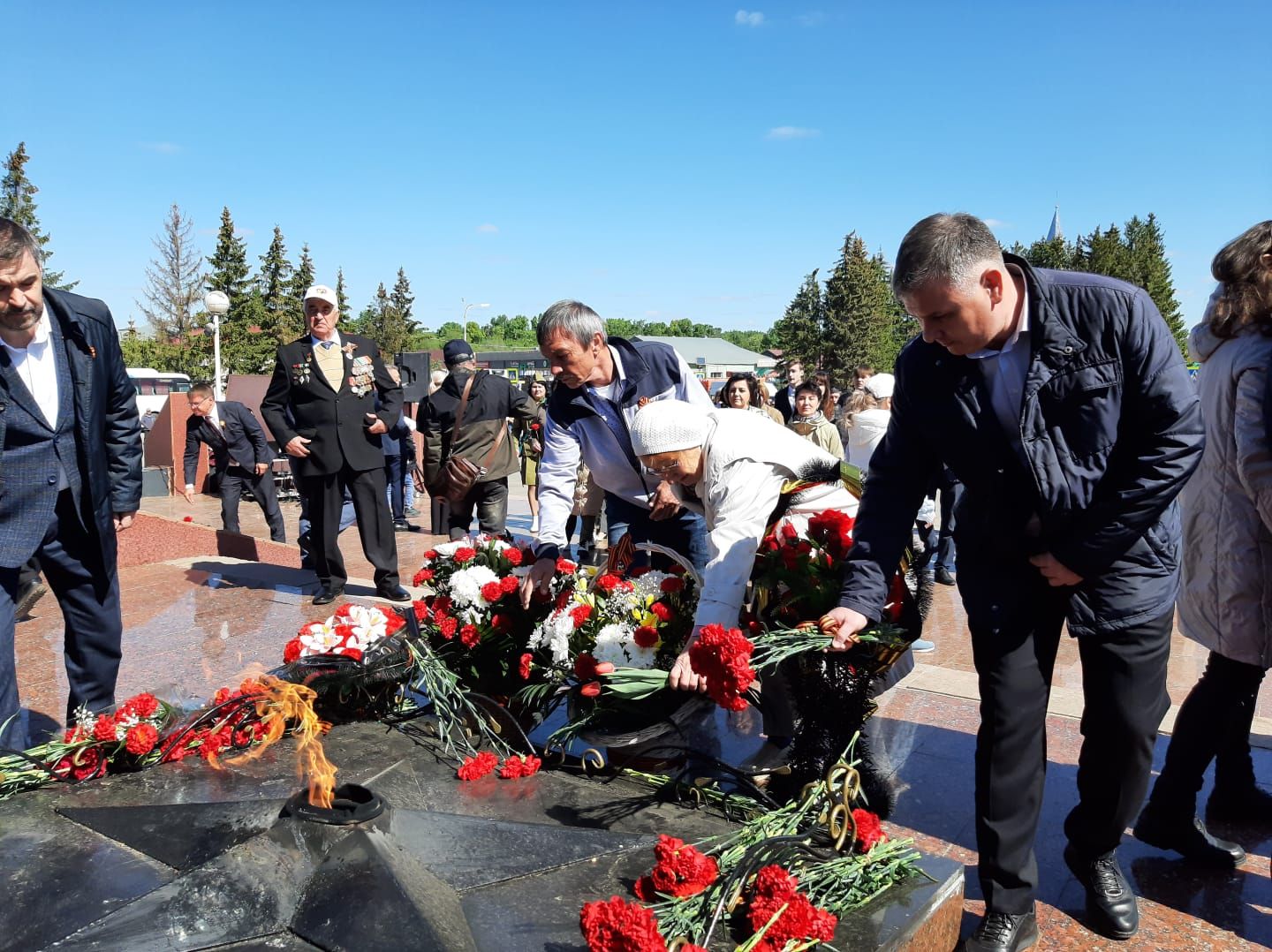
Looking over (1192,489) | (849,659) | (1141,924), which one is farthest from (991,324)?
(1141,924)

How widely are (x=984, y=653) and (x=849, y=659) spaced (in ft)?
1.45

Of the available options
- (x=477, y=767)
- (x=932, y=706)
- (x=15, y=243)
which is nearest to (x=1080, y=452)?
(x=477, y=767)

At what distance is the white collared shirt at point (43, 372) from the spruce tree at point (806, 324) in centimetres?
5147

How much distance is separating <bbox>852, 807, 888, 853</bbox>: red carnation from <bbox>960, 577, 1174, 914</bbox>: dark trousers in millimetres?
386

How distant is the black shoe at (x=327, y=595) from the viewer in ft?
20.3

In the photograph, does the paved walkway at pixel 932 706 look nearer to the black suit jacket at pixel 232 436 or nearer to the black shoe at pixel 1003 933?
the black shoe at pixel 1003 933

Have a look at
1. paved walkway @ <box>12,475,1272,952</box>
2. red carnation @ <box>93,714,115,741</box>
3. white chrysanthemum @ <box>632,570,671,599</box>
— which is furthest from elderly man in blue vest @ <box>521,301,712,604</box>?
red carnation @ <box>93,714,115,741</box>

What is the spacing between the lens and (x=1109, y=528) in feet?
7.19

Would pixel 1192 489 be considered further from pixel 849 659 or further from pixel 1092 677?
pixel 849 659

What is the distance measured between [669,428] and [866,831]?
1382mm

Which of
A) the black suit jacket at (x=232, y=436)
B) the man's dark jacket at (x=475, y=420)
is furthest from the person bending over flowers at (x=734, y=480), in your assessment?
the black suit jacket at (x=232, y=436)

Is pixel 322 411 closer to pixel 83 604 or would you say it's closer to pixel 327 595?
pixel 327 595

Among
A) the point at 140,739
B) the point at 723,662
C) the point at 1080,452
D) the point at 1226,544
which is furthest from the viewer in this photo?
the point at 1226,544

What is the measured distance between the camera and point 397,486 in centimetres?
1112
